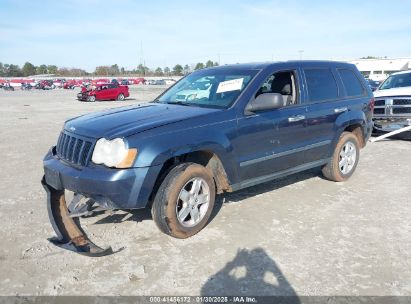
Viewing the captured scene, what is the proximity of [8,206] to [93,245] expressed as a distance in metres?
1.97

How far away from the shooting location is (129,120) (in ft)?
13.4

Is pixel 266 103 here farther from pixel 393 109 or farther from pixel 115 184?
pixel 393 109

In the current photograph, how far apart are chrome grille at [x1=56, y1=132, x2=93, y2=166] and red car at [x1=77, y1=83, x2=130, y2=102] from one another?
997 inches

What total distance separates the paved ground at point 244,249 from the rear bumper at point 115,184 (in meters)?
0.54

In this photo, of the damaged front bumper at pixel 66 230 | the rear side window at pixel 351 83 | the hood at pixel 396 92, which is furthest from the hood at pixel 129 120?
the hood at pixel 396 92

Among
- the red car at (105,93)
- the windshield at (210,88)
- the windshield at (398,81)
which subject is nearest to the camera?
the windshield at (210,88)

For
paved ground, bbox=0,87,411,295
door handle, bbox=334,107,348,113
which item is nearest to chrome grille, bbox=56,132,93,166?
paved ground, bbox=0,87,411,295

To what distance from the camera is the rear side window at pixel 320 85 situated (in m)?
5.40

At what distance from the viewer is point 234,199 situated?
17.3ft

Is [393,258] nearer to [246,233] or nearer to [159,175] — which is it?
[246,233]

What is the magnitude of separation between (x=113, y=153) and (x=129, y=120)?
1.84ft

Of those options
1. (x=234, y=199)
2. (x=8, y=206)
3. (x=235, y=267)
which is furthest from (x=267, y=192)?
(x=8, y=206)


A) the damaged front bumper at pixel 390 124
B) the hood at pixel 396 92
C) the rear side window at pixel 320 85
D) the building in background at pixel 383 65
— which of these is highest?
the building in background at pixel 383 65

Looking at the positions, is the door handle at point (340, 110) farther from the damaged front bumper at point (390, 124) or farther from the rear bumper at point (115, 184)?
the damaged front bumper at point (390, 124)
